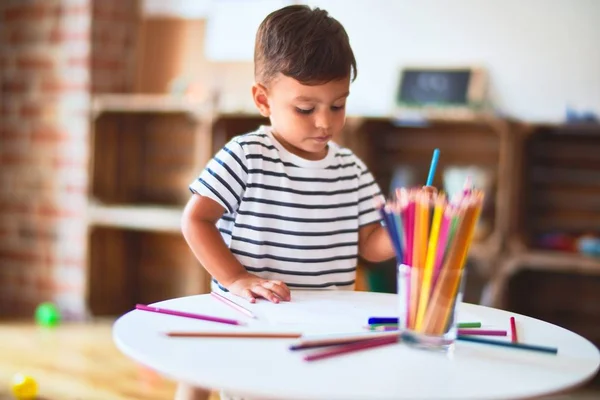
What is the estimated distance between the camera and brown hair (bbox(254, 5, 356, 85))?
1.20m

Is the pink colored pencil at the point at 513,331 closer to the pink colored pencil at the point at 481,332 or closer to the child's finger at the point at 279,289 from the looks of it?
the pink colored pencil at the point at 481,332

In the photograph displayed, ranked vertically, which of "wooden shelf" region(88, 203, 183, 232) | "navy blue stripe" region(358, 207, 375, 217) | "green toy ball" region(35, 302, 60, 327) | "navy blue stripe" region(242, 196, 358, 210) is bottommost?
"green toy ball" region(35, 302, 60, 327)

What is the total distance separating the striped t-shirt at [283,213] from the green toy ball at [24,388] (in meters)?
1.24

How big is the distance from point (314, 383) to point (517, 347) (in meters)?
0.29

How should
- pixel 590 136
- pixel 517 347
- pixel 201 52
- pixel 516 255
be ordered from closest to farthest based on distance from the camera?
1. pixel 517 347
2. pixel 516 255
3. pixel 590 136
4. pixel 201 52

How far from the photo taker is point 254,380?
72cm

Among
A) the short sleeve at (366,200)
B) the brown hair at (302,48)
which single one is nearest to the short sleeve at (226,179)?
the brown hair at (302,48)

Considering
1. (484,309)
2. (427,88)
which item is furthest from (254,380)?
(427,88)

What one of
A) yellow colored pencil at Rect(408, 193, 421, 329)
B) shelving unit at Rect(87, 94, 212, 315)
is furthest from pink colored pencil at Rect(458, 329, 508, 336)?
shelving unit at Rect(87, 94, 212, 315)

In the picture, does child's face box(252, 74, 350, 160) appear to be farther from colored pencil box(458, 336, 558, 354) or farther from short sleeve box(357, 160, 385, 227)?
colored pencil box(458, 336, 558, 354)

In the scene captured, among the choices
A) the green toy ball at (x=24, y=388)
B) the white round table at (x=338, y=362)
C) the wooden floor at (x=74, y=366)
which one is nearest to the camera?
the white round table at (x=338, y=362)

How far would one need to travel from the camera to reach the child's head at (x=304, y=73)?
3.94 ft

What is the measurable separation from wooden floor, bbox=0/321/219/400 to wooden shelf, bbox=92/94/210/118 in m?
0.95

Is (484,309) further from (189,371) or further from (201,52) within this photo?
(201,52)
